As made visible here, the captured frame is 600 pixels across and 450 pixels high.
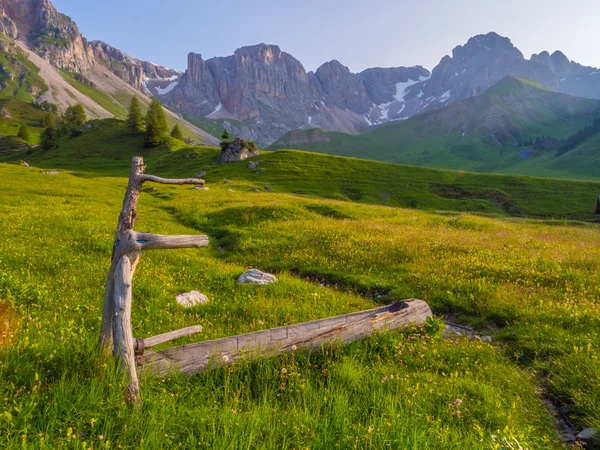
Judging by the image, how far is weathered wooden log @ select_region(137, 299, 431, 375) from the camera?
5020 millimetres

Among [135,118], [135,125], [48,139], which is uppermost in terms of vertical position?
[135,118]

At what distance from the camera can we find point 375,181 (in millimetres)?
87062

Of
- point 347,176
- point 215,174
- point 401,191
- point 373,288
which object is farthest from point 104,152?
point 373,288

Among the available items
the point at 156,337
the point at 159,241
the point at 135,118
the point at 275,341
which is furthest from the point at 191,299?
the point at 135,118

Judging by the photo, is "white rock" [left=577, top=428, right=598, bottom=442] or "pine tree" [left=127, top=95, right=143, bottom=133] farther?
"pine tree" [left=127, top=95, right=143, bottom=133]

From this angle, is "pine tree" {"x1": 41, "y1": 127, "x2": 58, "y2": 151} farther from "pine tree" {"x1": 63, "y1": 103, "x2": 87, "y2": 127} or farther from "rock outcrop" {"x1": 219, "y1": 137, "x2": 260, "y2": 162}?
"rock outcrop" {"x1": 219, "y1": 137, "x2": 260, "y2": 162}

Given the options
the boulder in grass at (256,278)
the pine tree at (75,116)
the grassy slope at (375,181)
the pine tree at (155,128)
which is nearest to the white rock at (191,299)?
the boulder in grass at (256,278)

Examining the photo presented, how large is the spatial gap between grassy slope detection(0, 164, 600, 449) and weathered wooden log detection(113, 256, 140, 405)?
193 mm

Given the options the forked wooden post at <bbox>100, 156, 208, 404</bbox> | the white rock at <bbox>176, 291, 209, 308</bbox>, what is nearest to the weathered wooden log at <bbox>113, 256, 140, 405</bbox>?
the forked wooden post at <bbox>100, 156, 208, 404</bbox>

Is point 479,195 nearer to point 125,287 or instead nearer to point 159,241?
point 159,241

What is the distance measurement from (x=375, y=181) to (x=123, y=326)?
285ft

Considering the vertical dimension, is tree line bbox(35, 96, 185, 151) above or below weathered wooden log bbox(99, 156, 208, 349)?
above

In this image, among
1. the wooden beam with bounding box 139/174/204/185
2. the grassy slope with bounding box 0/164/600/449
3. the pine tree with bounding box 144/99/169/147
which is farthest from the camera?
the pine tree with bounding box 144/99/169/147

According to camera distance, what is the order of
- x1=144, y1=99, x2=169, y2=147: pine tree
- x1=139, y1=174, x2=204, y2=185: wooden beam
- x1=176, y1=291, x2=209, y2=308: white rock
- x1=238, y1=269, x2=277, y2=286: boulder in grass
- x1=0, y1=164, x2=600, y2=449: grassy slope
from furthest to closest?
x1=144, y1=99, x2=169, y2=147: pine tree → x1=238, y1=269, x2=277, y2=286: boulder in grass → x1=176, y1=291, x2=209, y2=308: white rock → x1=139, y1=174, x2=204, y2=185: wooden beam → x1=0, y1=164, x2=600, y2=449: grassy slope
